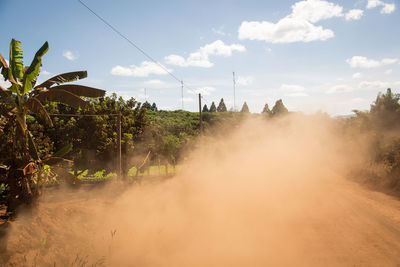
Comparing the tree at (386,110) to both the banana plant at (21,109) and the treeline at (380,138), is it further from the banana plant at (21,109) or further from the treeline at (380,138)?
the banana plant at (21,109)

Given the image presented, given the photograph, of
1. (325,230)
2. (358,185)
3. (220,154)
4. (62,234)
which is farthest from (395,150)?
(62,234)

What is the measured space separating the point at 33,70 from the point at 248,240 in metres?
8.29

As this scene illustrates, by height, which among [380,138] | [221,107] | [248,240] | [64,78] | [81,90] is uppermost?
[221,107]

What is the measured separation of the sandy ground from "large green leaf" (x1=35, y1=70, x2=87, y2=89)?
12.3ft

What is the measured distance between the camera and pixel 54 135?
14.5 metres

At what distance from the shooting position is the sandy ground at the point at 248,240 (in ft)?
20.2

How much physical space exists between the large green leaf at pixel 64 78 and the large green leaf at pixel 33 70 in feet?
1.72

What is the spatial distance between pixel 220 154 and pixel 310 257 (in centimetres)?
1341

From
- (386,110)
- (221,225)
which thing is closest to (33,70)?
(221,225)

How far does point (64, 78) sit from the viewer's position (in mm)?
7234

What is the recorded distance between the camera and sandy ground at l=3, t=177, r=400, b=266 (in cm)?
616

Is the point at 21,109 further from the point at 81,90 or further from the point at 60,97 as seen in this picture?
the point at 81,90

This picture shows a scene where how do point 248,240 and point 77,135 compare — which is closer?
point 248,240

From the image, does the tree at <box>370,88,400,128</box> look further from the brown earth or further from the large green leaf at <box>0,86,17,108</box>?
the large green leaf at <box>0,86,17,108</box>
